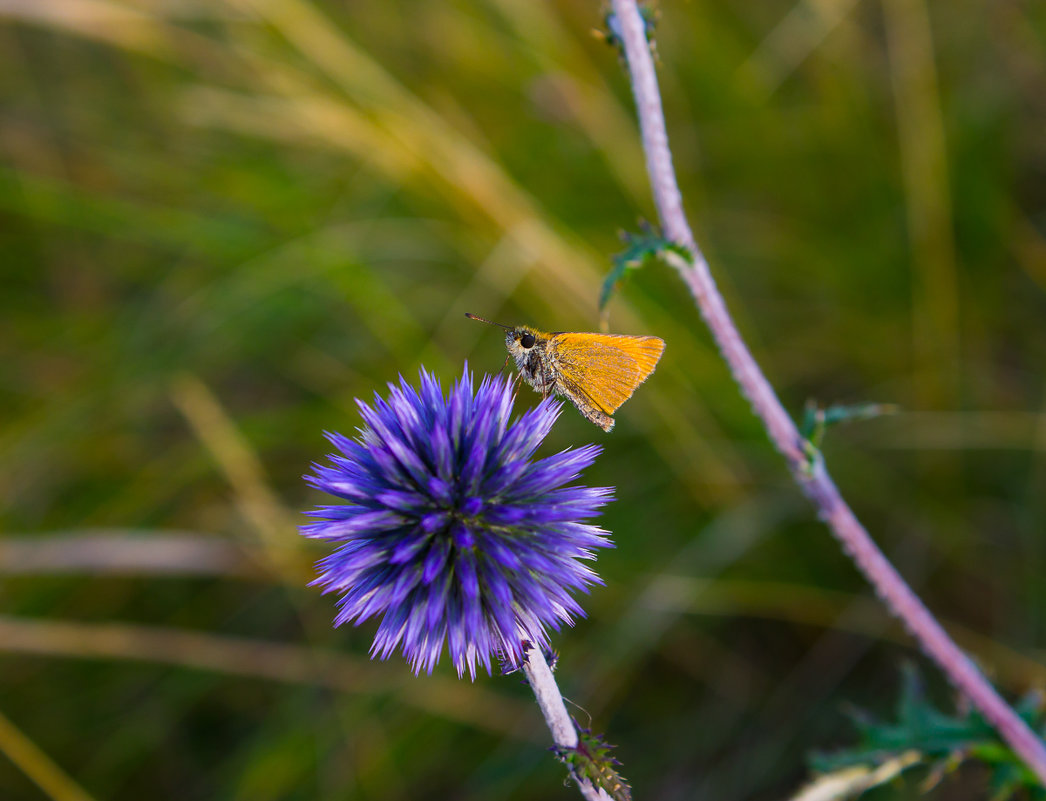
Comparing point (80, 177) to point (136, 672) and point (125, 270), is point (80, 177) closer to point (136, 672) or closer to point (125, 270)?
point (125, 270)

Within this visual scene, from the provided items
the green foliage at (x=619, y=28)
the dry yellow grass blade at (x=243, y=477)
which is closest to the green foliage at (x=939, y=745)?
the green foliage at (x=619, y=28)

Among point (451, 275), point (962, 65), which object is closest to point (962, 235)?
point (962, 65)

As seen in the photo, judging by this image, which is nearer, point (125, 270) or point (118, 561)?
point (118, 561)

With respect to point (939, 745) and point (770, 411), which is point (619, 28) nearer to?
point (770, 411)

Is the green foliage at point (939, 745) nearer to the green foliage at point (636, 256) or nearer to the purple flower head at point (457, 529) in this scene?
the purple flower head at point (457, 529)

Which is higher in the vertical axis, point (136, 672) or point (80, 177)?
point (80, 177)

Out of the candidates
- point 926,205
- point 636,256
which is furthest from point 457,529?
point 926,205
